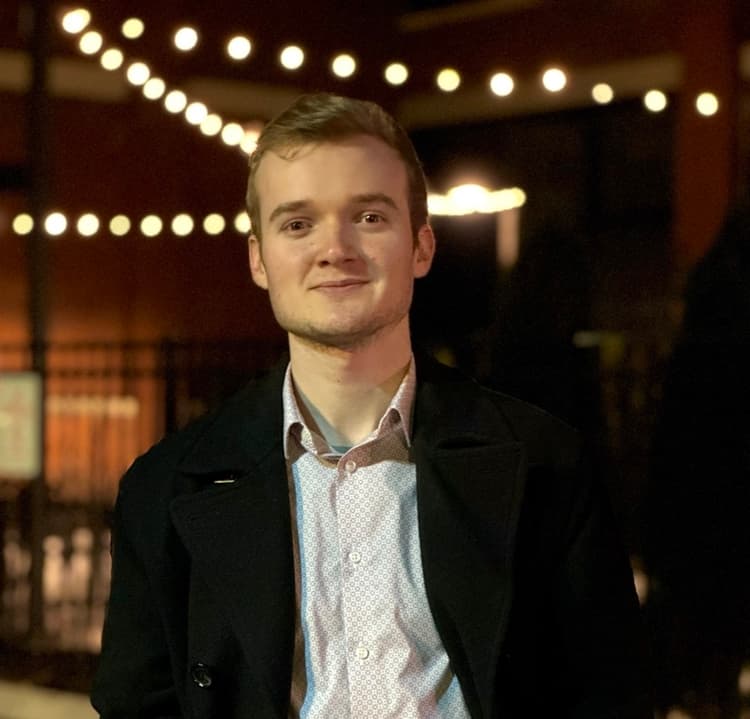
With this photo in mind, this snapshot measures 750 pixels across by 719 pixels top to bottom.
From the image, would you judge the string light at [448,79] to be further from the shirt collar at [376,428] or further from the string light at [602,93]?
the shirt collar at [376,428]

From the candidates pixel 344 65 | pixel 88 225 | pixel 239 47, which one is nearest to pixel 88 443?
pixel 88 225

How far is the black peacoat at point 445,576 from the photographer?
214cm

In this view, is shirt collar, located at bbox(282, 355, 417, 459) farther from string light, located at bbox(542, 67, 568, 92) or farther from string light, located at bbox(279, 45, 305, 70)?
string light, located at bbox(279, 45, 305, 70)

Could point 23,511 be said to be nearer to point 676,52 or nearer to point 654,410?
point 654,410

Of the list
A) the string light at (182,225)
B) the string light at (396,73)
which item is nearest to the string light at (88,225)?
the string light at (182,225)

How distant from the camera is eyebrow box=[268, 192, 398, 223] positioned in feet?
7.35

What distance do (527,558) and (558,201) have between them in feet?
5.30

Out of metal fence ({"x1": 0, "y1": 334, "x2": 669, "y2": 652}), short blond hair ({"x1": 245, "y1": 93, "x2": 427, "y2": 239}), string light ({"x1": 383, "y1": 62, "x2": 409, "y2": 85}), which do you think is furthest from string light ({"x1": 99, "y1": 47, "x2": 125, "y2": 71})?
short blond hair ({"x1": 245, "y1": 93, "x2": 427, "y2": 239})

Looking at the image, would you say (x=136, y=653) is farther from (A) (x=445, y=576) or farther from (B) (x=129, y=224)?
(B) (x=129, y=224)

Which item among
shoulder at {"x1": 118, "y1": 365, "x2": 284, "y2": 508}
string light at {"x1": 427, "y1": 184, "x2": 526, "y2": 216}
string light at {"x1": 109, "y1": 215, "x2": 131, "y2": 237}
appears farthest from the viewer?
string light at {"x1": 109, "y1": 215, "x2": 131, "y2": 237}

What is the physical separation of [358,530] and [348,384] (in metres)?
0.27

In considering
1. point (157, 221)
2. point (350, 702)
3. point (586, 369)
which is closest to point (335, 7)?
point (157, 221)

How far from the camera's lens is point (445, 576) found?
2.13 m

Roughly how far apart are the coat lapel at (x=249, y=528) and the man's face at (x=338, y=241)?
21cm
